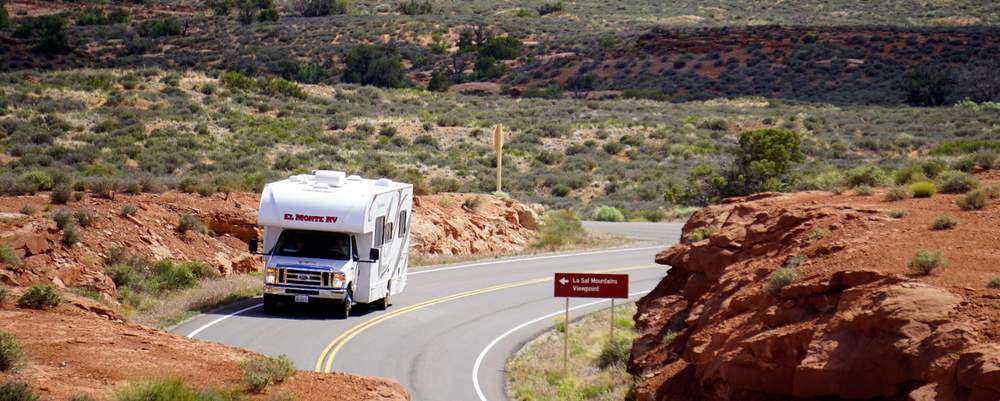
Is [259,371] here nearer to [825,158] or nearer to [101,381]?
[101,381]

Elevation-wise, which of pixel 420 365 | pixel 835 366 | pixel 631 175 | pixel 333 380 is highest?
pixel 835 366

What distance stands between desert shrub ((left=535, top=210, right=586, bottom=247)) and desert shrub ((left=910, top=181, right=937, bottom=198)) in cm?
2126

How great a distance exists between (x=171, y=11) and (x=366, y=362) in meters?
97.7

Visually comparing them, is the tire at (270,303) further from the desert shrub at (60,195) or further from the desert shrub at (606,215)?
the desert shrub at (606,215)

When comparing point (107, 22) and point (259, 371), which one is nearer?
point (259, 371)

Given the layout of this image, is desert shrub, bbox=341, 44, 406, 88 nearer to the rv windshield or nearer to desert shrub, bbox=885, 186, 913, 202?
the rv windshield

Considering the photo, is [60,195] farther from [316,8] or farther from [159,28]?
[316,8]

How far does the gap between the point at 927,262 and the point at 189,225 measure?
68.2 feet

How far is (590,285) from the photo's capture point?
1986cm

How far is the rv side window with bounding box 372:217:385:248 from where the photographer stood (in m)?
22.6

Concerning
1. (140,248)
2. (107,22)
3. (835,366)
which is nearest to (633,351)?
(835,366)

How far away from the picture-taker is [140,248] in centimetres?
2648

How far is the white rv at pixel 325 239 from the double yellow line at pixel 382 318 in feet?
2.13

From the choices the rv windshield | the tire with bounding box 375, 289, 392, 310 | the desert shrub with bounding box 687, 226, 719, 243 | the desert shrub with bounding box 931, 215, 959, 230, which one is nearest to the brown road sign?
the desert shrub with bounding box 687, 226, 719, 243
